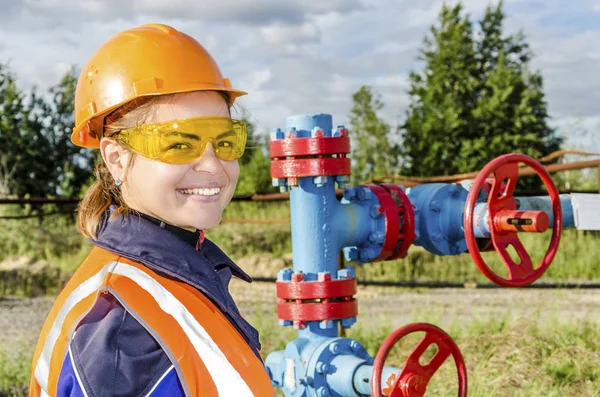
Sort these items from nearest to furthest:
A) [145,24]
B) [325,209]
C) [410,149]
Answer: [145,24] → [325,209] → [410,149]

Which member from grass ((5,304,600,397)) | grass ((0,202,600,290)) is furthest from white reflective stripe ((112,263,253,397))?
grass ((0,202,600,290))

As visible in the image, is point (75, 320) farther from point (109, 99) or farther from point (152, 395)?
point (109, 99)

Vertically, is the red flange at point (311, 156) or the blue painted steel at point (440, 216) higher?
the red flange at point (311, 156)

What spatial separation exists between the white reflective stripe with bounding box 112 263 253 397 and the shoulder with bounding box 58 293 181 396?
0.06 m

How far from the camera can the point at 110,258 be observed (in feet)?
4.99

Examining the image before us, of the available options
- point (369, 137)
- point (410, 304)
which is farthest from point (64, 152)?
point (410, 304)

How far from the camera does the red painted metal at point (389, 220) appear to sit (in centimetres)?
286

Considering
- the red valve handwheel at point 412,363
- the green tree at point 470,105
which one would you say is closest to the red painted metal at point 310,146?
the red valve handwheel at point 412,363

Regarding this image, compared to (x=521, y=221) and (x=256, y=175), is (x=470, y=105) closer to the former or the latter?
(x=256, y=175)

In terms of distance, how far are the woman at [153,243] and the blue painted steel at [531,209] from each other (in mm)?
1264

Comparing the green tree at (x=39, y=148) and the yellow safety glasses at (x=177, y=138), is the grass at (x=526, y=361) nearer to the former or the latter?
the yellow safety glasses at (x=177, y=138)

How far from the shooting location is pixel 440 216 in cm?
294

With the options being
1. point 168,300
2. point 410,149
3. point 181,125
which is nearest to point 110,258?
point 168,300

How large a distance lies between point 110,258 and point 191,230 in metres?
0.19
